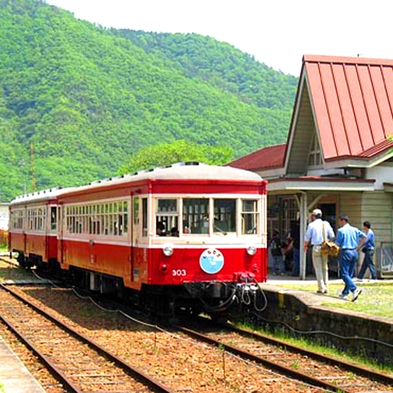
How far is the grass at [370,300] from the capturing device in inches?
548

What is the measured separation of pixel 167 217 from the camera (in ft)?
49.9

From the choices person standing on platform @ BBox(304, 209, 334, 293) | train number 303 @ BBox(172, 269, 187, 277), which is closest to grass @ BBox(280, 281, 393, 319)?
person standing on platform @ BBox(304, 209, 334, 293)

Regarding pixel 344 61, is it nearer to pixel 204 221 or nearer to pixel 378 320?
pixel 204 221

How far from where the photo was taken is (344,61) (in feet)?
89.1

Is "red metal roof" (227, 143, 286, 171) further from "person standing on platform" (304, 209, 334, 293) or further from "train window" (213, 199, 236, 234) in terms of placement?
"train window" (213, 199, 236, 234)

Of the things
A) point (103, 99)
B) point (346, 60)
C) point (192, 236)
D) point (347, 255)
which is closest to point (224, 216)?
point (192, 236)

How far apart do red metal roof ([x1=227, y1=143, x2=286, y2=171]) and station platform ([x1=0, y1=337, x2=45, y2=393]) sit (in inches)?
Answer: 690

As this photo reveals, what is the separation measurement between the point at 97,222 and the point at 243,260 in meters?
4.43

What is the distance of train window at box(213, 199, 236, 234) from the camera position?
15328 millimetres

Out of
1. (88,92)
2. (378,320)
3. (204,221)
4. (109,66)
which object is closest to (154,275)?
(204,221)

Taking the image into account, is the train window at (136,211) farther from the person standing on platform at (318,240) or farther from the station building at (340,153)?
the station building at (340,153)

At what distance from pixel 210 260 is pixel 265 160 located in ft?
55.4

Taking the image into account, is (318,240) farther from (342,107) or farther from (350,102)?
(350,102)

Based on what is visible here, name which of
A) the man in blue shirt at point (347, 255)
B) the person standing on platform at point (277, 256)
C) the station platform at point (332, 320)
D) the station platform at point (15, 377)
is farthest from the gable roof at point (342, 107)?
the station platform at point (15, 377)
